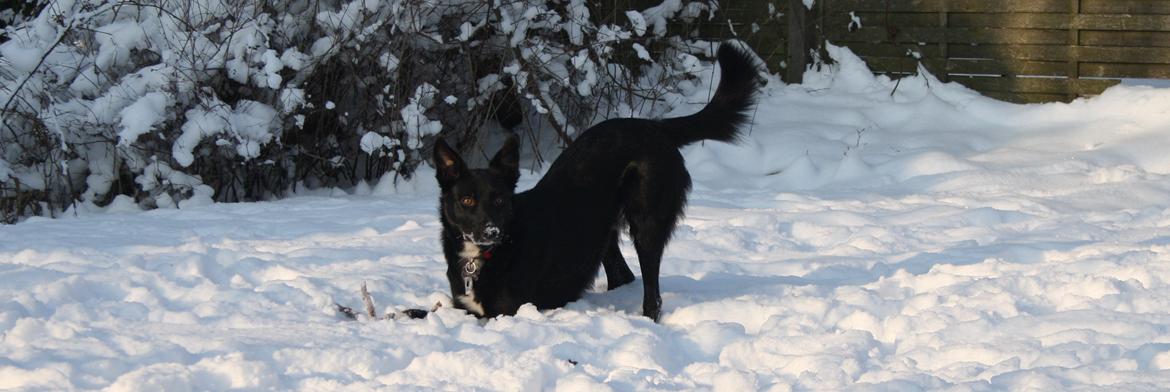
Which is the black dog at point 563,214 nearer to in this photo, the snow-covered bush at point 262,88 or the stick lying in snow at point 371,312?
the stick lying in snow at point 371,312

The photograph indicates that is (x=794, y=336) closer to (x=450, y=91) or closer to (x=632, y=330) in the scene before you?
(x=632, y=330)

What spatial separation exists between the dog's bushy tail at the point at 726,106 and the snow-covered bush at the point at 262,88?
3337 millimetres

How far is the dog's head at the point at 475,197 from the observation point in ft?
14.7

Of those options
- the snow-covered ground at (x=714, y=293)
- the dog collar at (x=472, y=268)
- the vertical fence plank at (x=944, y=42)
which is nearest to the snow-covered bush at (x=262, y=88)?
the snow-covered ground at (x=714, y=293)

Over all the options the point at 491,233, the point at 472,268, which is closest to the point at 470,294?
the point at 472,268

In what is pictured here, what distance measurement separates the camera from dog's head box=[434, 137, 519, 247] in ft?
14.7

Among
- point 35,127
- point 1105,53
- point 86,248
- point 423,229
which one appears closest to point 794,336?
point 423,229

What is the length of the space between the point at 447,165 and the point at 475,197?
0.19m

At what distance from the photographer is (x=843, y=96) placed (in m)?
10.0

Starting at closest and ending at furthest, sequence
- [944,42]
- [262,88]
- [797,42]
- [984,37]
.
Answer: [262,88], [984,37], [944,42], [797,42]

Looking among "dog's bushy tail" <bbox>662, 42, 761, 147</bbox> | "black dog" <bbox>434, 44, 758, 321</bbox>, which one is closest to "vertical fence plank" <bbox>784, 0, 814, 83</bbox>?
"dog's bushy tail" <bbox>662, 42, 761, 147</bbox>

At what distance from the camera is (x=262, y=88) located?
26.8 ft

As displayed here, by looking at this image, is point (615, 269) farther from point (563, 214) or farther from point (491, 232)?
point (491, 232)

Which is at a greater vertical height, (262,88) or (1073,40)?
(1073,40)
